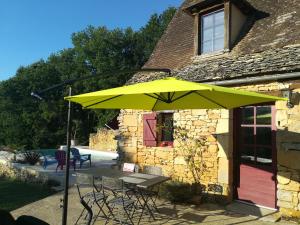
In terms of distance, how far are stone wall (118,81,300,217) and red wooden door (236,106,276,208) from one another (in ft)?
0.92

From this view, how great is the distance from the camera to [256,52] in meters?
8.31

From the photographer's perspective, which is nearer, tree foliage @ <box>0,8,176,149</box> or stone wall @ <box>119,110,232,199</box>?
stone wall @ <box>119,110,232,199</box>

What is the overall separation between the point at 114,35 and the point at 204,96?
29753mm

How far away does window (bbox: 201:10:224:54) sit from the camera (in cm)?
955

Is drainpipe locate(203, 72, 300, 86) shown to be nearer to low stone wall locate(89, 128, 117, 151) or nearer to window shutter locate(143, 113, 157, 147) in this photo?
window shutter locate(143, 113, 157, 147)

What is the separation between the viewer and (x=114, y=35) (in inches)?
1361

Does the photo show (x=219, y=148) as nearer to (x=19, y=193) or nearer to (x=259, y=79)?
(x=259, y=79)

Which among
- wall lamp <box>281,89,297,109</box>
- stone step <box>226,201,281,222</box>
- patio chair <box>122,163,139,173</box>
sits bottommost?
stone step <box>226,201,281,222</box>

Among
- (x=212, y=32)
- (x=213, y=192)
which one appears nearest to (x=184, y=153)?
(x=213, y=192)

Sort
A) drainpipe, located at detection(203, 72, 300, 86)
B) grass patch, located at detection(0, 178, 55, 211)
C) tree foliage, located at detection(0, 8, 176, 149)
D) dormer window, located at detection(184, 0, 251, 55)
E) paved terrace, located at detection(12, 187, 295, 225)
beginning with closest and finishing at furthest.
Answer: paved terrace, located at detection(12, 187, 295, 225), drainpipe, located at detection(203, 72, 300, 86), grass patch, located at detection(0, 178, 55, 211), dormer window, located at detection(184, 0, 251, 55), tree foliage, located at detection(0, 8, 176, 149)

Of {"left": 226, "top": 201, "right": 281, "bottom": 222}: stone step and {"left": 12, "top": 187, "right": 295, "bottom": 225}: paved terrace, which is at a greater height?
{"left": 226, "top": 201, "right": 281, "bottom": 222}: stone step


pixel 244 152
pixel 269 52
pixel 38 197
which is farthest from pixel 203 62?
pixel 38 197

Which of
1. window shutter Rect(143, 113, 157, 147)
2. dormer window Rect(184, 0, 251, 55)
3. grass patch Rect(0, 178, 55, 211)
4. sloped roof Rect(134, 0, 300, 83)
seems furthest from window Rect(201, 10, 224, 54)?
grass patch Rect(0, 178, 55, 211)

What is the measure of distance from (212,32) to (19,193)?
7.16 meters
